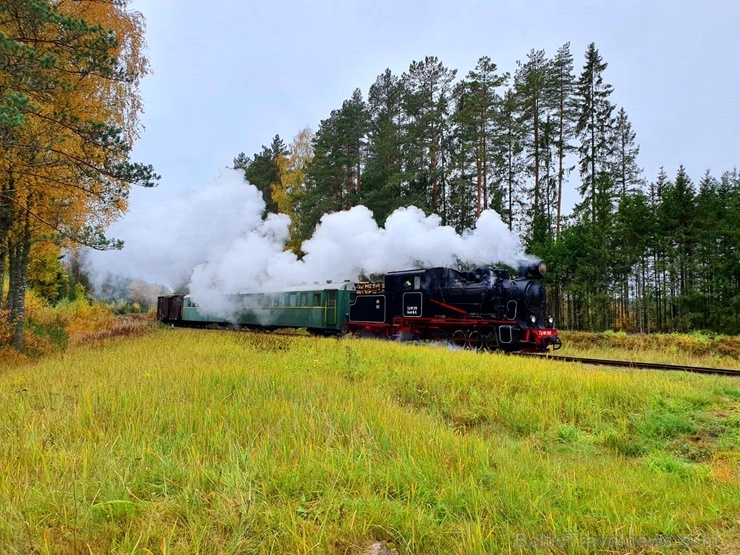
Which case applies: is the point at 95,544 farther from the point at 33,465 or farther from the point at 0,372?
the point at 0,372

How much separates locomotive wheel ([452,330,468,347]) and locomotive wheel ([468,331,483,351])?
0.50ft

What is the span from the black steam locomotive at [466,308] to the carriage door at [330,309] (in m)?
1.44

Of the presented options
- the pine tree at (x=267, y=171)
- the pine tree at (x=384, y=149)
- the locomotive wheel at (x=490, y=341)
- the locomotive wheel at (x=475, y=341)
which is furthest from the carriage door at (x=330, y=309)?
the pine tree at (x=267, y=171)

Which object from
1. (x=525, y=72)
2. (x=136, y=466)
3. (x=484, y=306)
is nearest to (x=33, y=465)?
(x=136, y=466)

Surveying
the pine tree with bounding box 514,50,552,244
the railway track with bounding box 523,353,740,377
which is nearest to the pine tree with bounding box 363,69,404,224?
the pine tree with bounding box 514,50,552,244

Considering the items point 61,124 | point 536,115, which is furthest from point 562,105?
point 61,124

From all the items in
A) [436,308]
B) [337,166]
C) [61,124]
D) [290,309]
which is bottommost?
[290,309]

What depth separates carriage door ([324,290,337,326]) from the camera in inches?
759

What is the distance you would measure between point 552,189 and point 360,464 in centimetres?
2940

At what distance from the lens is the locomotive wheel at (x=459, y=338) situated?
47.6 feet

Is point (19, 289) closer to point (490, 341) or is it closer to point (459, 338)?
point (459, 338)

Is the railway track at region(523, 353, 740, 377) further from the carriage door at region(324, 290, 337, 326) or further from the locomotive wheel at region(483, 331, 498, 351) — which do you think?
the carriage door at region(324, 290, 337, 326)

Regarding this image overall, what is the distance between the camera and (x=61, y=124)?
29.0 ft

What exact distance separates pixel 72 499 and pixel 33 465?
95 cm
